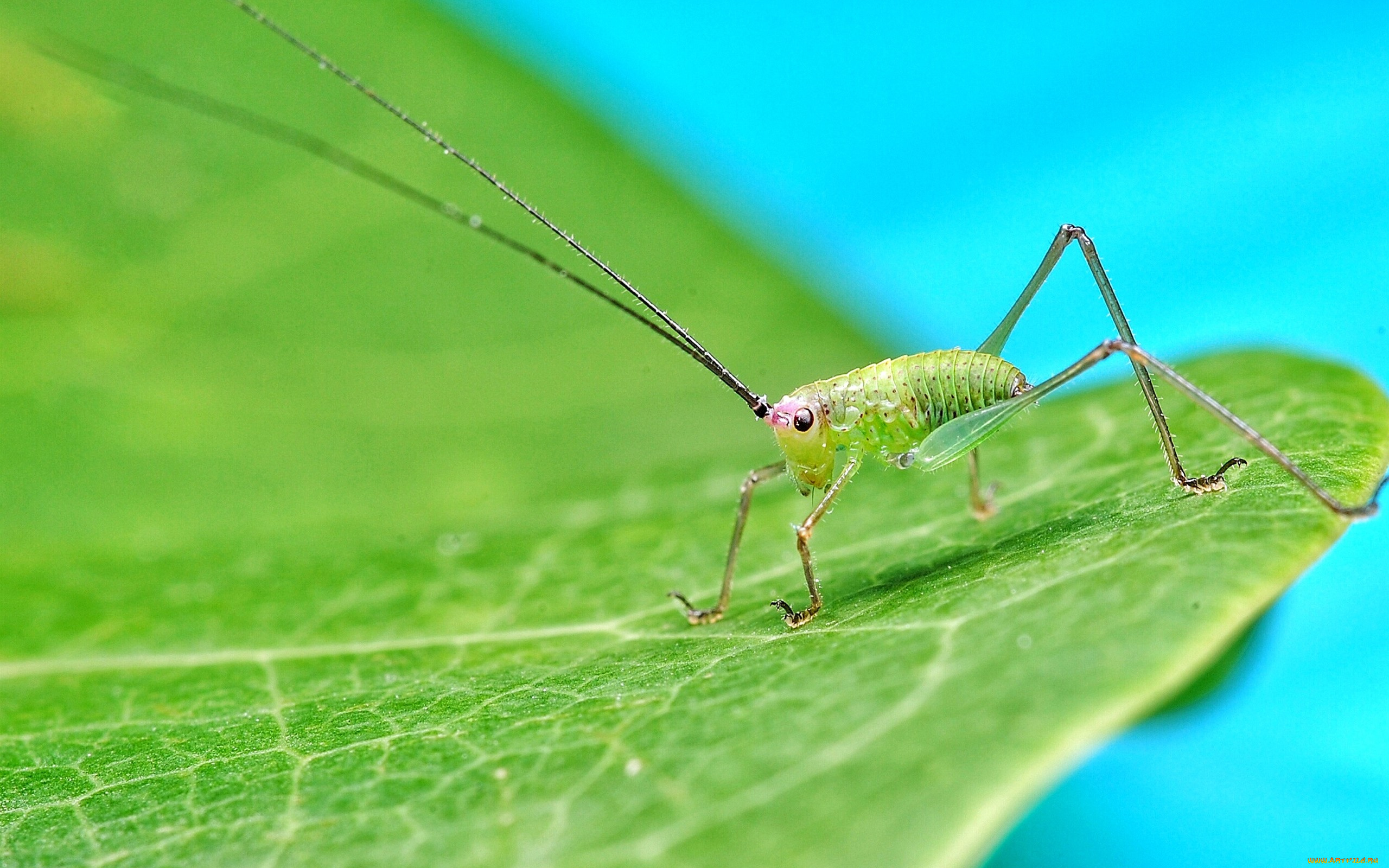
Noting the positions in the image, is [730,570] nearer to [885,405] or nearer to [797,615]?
[797,615]

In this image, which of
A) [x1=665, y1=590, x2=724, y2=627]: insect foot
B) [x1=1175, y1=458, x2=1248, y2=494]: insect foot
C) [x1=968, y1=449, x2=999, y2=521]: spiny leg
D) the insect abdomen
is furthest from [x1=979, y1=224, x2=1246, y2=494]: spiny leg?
[x1=665, y1=590, x2=724, y2=627]: insect foot

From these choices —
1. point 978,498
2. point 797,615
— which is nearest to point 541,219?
point 797,615

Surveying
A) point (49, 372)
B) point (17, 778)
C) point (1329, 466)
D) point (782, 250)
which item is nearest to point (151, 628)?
point (17, 778)

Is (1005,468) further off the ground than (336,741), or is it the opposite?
(1005,468)

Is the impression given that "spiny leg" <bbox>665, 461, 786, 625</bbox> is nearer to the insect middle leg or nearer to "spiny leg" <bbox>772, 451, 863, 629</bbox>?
"spiny leg" <bbox>772, 451, 863, 629</bbox>

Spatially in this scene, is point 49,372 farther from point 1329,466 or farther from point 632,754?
point 1329,466

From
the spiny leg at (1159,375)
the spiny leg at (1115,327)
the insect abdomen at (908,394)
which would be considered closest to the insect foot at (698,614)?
the insect abdomen at (908,394)

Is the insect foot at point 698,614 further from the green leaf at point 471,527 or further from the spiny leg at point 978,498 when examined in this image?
the spiny leg at point 978,498
